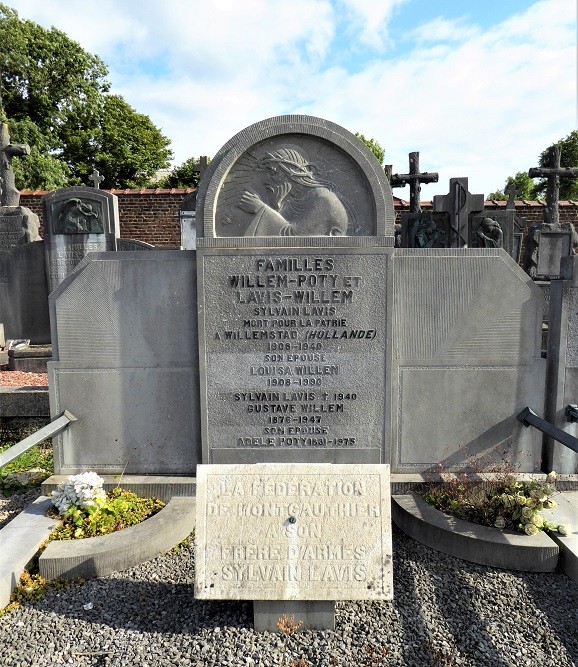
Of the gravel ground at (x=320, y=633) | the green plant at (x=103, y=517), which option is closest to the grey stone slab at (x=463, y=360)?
the gravel ground at (x=320, y=633)

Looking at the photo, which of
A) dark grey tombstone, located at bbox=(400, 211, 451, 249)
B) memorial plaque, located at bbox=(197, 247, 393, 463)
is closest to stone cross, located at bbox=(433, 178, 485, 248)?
dark grey tombstone, located at bbox=(400, 211, 451, 249)

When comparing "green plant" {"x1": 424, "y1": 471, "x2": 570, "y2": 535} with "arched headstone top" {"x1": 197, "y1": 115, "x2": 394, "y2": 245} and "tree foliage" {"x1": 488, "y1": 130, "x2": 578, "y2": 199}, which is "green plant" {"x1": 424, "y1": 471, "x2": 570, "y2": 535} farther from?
"tree foliage" {"x1": 488, "y1": 130, "x2": 578, "y2": 199}

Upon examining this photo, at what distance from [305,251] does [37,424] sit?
158 inches

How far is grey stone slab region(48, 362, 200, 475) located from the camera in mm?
4195

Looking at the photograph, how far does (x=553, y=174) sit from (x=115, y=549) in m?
12.6

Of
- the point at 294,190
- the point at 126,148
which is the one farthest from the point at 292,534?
the point at 126,148

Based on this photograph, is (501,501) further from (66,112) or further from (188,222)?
(66,112)

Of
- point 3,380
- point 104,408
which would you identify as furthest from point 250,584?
point 3,380

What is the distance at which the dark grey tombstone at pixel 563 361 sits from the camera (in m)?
4.02

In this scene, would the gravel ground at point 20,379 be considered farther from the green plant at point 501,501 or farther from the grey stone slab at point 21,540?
the green plant at point 501,501

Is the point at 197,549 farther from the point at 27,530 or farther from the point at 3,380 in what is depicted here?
the point at 3,380

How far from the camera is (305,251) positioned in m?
4.03

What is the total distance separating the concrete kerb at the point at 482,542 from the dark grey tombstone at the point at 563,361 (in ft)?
3.53

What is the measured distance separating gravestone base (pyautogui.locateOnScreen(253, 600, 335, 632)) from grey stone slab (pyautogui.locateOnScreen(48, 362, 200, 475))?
69.5 inches
